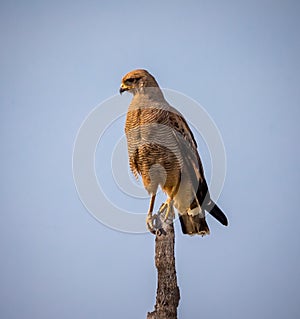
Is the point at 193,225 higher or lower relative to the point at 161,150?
lower

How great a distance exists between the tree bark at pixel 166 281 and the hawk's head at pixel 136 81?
1.31 metres

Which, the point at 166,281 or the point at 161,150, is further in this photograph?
the point at 161,150

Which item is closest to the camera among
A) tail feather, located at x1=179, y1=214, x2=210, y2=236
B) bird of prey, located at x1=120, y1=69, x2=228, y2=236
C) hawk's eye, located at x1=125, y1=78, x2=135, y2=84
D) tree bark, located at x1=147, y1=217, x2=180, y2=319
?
tree bark, located at x1=147, y1=217, x2=180, y2=319

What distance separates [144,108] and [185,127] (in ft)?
1.36

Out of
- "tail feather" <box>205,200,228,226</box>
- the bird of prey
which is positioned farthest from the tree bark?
"tail feather" <box>205,200,228,226</box>

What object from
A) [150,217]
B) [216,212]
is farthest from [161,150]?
[216,212]

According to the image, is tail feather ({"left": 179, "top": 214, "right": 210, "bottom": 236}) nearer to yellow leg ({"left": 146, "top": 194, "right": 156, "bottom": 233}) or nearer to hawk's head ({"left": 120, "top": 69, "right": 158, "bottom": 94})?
yellow leg ({"left": 146, "top": 194, "right": 156, "bottom": 233})

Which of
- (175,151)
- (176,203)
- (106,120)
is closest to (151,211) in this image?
(176,203)

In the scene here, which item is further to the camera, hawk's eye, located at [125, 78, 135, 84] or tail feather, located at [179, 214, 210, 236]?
tail feather, located at [179, 214, 210, 236]

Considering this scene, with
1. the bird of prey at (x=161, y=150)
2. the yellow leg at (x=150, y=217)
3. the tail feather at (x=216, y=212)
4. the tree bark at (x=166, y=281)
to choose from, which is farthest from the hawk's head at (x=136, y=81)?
the tree bark at (x=166, y=281)

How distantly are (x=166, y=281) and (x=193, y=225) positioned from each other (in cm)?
81

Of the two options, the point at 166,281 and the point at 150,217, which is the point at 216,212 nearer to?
→ the point at 150,217

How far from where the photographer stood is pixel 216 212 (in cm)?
397

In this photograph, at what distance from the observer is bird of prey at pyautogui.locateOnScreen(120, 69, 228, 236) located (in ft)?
12.7
